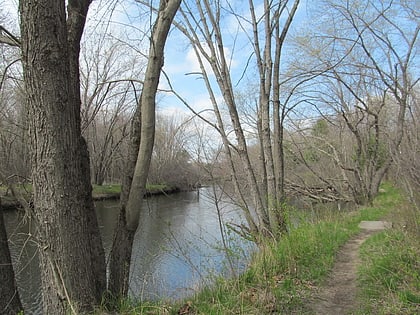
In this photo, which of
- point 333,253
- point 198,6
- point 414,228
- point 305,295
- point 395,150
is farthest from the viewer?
point 198,6

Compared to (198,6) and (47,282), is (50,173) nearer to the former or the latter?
(47,282)

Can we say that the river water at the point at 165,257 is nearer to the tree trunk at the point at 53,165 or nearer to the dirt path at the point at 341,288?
the tree trunk at the point at 53,165

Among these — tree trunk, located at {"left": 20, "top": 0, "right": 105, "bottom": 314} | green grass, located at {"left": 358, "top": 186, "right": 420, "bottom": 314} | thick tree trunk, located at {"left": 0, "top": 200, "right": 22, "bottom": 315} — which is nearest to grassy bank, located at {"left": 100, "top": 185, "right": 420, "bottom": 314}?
green grass, located at {"left": 358, "top": 186, "right": 420, "bottom": 314}

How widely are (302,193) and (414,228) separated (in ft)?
31.4

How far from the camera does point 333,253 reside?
4.93 m

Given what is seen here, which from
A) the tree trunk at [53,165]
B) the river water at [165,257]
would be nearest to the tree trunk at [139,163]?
the river water at [165,257]

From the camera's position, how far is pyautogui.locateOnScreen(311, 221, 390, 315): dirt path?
3.02 metres

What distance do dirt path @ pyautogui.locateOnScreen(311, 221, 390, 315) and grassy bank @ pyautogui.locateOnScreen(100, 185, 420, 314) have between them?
0.09m

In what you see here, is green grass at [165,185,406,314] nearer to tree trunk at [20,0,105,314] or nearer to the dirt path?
the dirt path

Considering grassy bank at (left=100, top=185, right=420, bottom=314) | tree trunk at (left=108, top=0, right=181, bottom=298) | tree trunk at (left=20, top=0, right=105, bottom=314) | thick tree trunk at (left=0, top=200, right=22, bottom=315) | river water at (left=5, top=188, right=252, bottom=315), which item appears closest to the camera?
tree trunk at (left=20, top=0, right=105, bottom=314)

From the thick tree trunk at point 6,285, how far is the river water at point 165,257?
183 millimetres

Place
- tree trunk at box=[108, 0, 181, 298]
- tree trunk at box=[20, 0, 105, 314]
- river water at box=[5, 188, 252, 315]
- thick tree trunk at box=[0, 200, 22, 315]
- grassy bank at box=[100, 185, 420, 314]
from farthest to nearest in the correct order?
river water at box=[5, 188, 252, 315], thick tree trunk at box=[0, 200, 22, 315], tree trunk at box=[108, 0, 181, 298], grassy bank at box=[100, 185, 420, 314], tree trunk at box=[20, 0, 105, 314]

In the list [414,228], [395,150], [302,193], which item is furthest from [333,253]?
[302,193]

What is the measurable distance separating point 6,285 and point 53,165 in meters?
1.72
